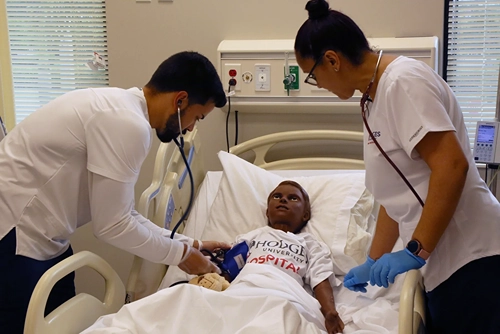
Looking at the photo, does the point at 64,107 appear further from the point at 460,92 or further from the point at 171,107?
the point at 460,92

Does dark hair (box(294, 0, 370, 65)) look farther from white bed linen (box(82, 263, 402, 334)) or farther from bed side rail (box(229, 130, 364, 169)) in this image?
bed side rail (box(229, 130, 364, 169))

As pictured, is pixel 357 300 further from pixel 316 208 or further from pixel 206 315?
pixel 206 315

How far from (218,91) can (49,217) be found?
2.15 feet

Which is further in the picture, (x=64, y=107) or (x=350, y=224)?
(x=350, y=224)

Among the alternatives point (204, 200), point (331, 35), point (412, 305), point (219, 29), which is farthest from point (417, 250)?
point (219, 29)

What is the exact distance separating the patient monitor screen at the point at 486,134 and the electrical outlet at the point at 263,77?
990mm

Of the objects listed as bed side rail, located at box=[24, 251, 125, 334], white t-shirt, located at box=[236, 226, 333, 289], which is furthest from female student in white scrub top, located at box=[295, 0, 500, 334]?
bed side rail, located at box=[24, 251, 125, 334]

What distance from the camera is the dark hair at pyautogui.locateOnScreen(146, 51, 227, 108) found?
67.9 inches

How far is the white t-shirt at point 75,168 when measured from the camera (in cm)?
A: 162

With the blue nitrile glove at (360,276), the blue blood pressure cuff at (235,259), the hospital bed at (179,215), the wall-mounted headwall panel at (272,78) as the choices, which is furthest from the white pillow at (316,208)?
the blue nitrile glove at (360,276)

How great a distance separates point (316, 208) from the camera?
8.14ft

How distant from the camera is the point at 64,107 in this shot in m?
1.70

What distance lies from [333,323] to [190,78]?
919mm

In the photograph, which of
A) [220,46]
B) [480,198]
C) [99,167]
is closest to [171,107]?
[99,167]
